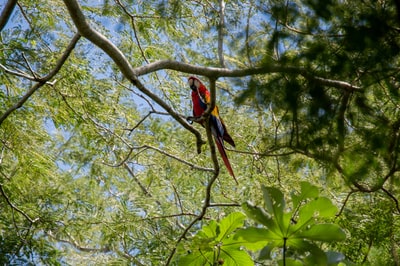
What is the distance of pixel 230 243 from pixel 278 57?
60 centimetres

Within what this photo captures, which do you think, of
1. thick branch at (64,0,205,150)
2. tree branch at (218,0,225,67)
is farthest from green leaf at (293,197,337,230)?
thick branch at (64,0,205,150)

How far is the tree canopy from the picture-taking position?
154cm

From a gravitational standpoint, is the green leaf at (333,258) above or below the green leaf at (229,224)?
below

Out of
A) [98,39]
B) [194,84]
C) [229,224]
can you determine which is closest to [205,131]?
[194,84]

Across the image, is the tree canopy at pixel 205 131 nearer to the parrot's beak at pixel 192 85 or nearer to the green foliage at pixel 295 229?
the green foliage at pixel 295 229

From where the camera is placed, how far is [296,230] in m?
1.54

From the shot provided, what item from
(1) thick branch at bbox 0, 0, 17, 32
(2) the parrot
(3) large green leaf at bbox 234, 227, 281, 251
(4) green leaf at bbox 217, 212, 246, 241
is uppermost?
(2) the parrot

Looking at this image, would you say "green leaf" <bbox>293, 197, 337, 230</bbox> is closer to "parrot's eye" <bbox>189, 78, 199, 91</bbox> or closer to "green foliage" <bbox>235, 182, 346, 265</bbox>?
"green foliage" <bbox>235, 182, 346, 265</bbox>

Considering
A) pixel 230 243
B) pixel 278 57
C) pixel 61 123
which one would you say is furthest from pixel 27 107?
pixel 278 57

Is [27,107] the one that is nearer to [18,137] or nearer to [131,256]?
[18,137]

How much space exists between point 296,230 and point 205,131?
2.07 meters

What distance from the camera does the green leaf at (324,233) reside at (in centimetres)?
151

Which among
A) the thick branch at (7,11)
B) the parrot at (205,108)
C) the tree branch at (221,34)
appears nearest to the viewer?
the tree branch at (221,34)

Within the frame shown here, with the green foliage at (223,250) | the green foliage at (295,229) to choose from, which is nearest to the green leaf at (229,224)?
the green foliage at (223,250)
